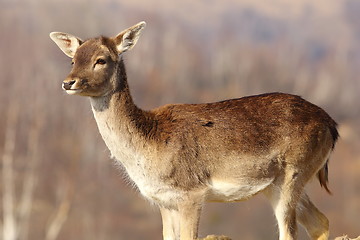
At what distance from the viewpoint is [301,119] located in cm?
1405

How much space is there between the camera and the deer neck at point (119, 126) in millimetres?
13469

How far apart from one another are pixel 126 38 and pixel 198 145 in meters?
2.27

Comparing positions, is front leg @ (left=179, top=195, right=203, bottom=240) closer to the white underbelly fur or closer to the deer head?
the white underbelly fur

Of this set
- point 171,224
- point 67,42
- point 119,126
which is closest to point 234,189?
point 171,224

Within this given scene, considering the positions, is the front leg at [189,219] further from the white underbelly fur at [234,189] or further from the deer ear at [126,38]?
the deer ear at [126,38]

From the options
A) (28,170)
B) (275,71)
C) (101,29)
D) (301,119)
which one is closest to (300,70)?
(275,71)

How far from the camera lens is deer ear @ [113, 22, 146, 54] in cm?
1391

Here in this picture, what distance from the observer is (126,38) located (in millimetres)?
13945

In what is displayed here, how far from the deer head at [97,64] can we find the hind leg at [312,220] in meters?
3.98

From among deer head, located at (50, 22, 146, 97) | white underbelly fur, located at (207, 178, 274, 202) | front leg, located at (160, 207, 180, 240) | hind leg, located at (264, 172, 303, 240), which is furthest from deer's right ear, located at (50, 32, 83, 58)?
hind leg, located at (264, 172, 303, 240)

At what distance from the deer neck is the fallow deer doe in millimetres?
17

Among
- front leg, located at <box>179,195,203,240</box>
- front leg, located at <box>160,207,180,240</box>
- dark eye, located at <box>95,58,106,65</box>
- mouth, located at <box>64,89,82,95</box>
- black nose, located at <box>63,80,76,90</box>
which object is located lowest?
front leg, located at <box>160,207,180,240</box>

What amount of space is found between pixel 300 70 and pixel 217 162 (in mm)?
97867

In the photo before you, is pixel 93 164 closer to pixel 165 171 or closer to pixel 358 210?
pixel 358 210
